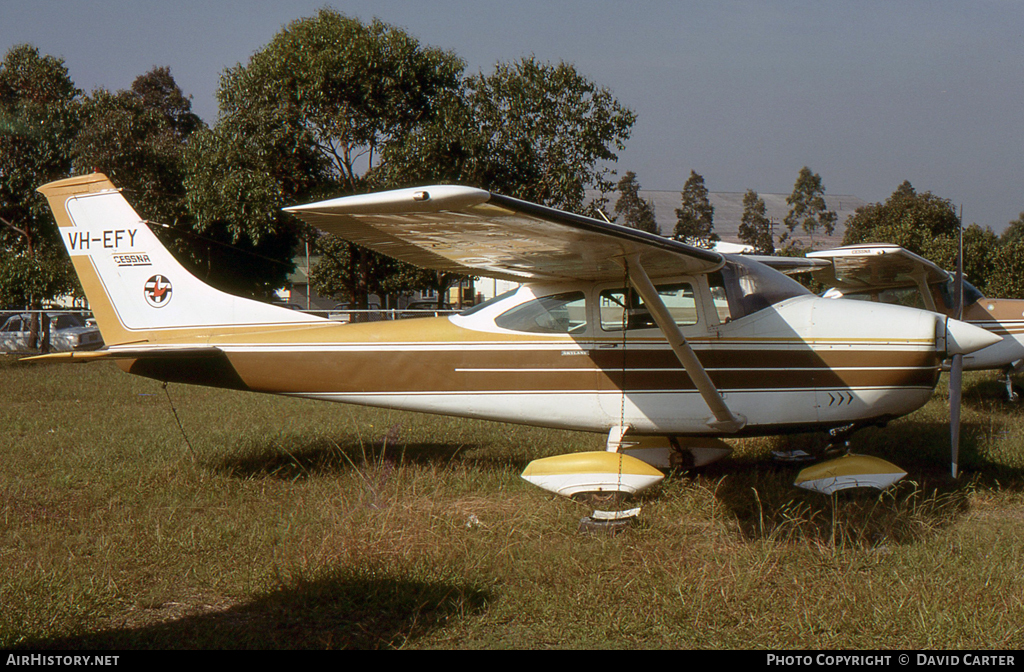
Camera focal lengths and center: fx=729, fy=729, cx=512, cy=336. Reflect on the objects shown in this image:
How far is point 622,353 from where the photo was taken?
20.5 feet

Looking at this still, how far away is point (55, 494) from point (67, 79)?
38.1m

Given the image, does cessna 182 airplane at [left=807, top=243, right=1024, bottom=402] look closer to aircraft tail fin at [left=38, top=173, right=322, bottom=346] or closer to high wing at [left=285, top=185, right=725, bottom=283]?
high wing at [left=285, top=185, right=725, bottom=283]

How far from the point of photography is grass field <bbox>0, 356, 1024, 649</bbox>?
3.77 m

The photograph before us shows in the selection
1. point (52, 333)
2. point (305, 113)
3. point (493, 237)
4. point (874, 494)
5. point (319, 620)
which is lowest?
point (319, 620)

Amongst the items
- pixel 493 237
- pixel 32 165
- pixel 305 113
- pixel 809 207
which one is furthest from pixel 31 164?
pixel 809 207

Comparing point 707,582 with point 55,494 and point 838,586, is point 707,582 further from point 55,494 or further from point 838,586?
point 55,494

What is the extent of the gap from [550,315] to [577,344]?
37cm

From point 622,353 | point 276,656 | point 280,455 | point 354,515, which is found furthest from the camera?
point 280,455

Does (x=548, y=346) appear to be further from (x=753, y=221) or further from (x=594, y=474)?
(x=753, y=221)

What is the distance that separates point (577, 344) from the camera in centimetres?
635

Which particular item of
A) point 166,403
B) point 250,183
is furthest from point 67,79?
point 166,403

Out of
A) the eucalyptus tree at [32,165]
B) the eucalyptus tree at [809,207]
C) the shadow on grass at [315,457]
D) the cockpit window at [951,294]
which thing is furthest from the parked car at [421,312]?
the eucalyptus tree at [809,207]

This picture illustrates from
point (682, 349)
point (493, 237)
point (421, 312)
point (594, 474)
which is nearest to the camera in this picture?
point (493, 237)

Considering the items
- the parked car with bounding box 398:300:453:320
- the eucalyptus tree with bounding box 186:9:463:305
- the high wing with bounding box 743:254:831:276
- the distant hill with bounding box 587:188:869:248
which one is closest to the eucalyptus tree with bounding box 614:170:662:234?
the distant hill with bounding box 587:188:869:248
